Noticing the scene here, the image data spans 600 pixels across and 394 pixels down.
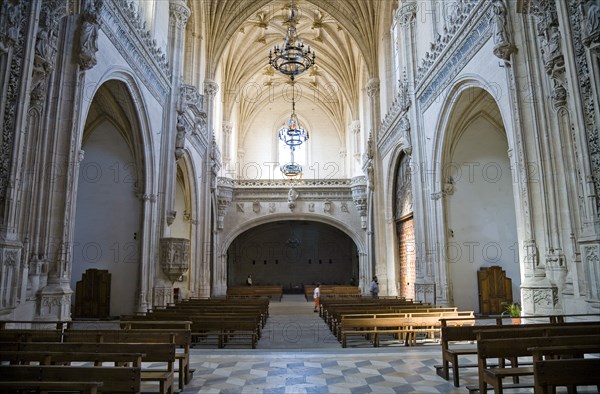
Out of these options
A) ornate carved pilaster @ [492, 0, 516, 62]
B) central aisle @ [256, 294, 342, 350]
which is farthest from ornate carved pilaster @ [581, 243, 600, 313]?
central aisle @ [256, 294, 342, 350]

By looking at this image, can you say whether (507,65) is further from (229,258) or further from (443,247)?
(229,258)

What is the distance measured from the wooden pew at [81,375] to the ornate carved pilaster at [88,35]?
669 centimetres

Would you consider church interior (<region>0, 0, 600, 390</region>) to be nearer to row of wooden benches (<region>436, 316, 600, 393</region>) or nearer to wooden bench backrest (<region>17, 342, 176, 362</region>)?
row of wooden benches (<region>436, 316, 600, 393</region>)

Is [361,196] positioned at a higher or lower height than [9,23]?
higher

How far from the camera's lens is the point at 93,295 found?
13.0 m

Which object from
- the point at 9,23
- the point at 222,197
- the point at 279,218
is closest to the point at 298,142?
the point at 279,218

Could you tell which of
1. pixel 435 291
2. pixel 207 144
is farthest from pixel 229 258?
pixel 435 291

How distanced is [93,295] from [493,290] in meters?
11.6

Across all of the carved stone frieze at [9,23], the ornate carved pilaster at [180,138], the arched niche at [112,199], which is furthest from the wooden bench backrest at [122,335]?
the ornate carved pilaster at [180,138]

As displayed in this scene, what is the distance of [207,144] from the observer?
21.9m

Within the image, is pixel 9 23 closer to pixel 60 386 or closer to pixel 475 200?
pixel 60 386

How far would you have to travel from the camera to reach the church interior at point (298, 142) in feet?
22.5

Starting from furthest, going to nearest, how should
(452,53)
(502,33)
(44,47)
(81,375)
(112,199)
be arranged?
(112,199) < (452,53) < (502,33) < (44,47) < (81,375)

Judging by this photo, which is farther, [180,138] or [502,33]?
[180,138]
